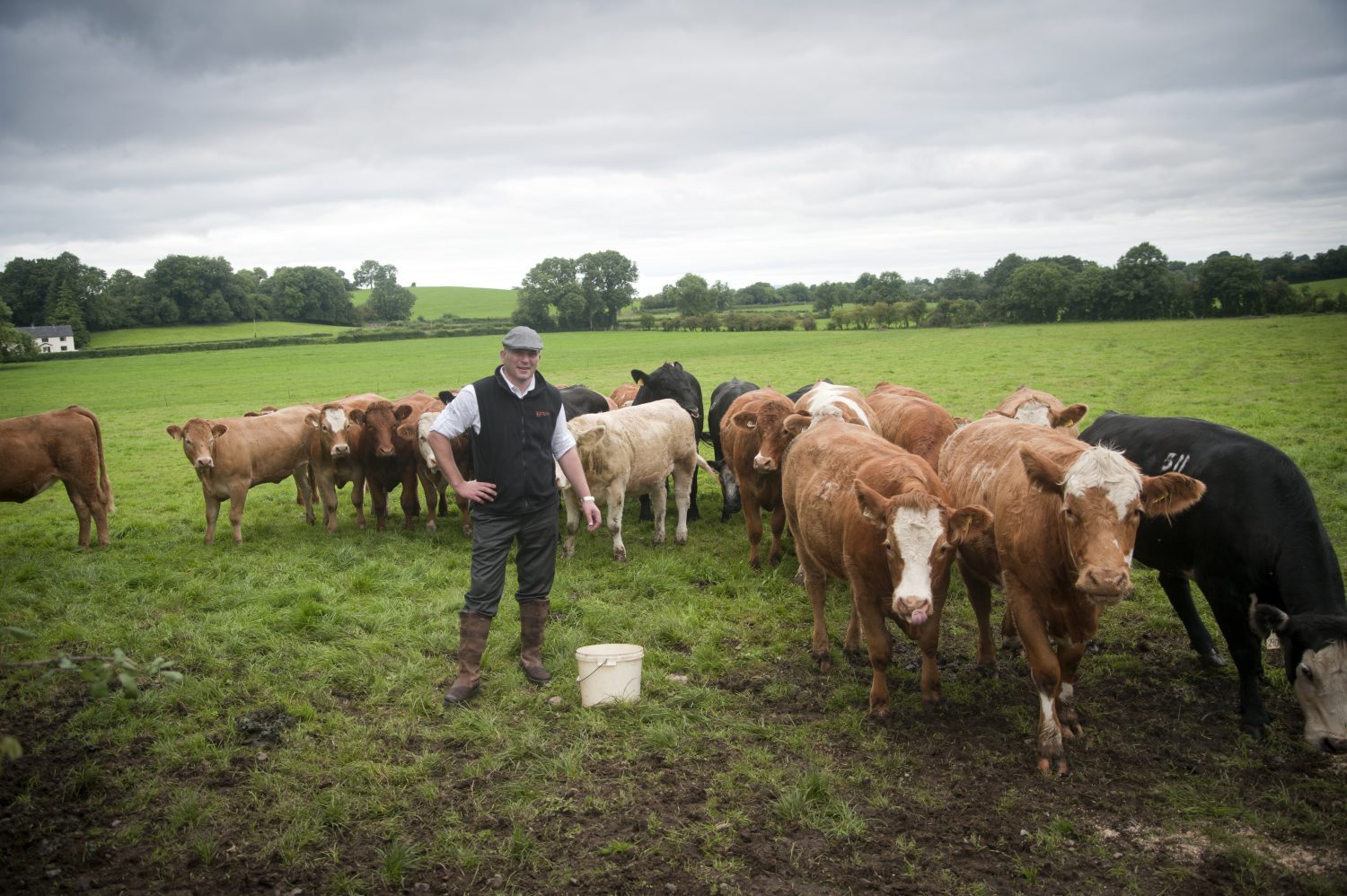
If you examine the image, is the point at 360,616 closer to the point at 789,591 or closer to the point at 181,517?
the point at 789,591

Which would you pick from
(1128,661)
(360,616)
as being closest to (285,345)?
(360,616)

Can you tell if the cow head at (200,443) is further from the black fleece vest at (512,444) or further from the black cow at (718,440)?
the black cow at (718,440)

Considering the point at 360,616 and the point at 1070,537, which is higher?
the point at 1070,537

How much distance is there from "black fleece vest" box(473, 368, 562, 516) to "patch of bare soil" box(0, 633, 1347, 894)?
2092mm

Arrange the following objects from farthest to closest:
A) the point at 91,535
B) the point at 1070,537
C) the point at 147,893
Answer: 1. the point at 91,535
2. the point at 1070,537
3. the point at 147,893

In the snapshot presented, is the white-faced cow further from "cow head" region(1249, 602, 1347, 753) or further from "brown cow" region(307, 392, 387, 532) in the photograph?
"cow head" region(1249, 602, 1347, 753)

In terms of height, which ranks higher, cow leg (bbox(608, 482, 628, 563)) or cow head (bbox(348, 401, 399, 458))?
cow head (bbox(348, 401, 399, 458))

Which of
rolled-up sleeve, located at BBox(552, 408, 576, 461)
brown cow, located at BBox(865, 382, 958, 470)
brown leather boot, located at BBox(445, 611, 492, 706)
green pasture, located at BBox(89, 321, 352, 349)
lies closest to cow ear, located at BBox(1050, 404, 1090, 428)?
brown cow, located at BBox(865, 382, 958, 470)

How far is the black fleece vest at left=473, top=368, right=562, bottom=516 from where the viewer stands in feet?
19.9

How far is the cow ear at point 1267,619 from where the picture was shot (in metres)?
4.95

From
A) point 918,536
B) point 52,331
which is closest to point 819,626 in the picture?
point 918,536

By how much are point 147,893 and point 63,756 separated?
1933 mm

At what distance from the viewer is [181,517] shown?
12570 mm

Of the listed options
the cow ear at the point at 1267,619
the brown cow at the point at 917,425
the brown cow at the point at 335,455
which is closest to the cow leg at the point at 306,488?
the brown cow at the point at 335,455
